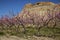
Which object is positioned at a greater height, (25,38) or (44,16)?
(44,16)

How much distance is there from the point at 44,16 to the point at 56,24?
433 millimetres

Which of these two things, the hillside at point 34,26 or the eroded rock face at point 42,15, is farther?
the eroded rock face at point 42,15

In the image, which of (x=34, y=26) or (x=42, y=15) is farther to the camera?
(x=42, y=15)

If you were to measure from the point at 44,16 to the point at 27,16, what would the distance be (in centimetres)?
51

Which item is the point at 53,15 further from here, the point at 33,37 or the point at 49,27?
the point at 33,37

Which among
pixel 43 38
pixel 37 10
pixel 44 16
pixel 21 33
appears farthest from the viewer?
pixel 37 10

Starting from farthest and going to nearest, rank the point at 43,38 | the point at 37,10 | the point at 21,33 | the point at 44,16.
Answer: the point at 37,10
the point at 44,16
the point at 21,33
the point at 43,38

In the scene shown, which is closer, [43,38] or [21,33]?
[43,38]

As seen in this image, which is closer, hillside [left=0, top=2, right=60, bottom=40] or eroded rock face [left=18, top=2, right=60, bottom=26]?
hillside [left=0, top=2, right=60, bottom=40]

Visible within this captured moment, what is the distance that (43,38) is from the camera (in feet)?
14.7

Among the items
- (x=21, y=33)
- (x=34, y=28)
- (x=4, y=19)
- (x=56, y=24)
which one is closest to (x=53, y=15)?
(x=56, y=24)

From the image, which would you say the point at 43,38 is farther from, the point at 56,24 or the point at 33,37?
the point at 56,24

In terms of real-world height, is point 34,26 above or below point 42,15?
below

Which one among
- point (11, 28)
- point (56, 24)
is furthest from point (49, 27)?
point (11, 28)
